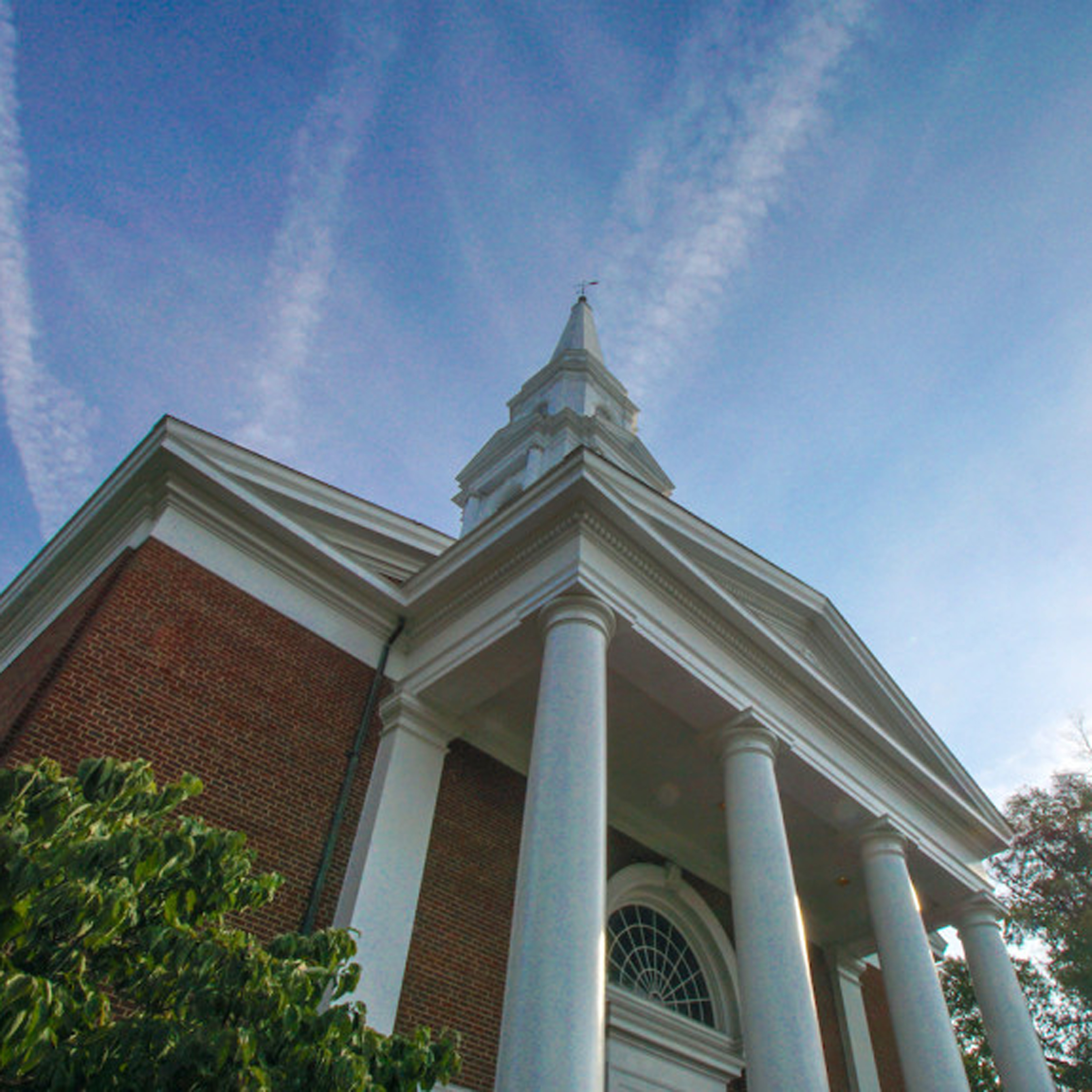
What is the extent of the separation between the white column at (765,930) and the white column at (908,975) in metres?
2.82

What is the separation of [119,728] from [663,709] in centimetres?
719

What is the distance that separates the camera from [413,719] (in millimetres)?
11352

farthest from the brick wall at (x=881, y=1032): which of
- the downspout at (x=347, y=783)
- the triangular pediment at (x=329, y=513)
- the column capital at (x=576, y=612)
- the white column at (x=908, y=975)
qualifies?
the triangular pediment at (x=329, y=513)

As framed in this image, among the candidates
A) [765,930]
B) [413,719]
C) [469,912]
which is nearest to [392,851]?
[469,912]

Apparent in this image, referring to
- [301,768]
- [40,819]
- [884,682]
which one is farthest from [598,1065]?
[884,682]

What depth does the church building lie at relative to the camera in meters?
8.71

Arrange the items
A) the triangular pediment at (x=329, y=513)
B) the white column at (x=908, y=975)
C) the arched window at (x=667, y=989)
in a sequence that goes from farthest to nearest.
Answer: the arched window at (x=667, y=989), the triangular pediment at (x=329, y=513), the white column at (x=908, y=975)

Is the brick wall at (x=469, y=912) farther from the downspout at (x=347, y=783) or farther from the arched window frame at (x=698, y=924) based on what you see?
the arched window frame at (x=698, y=924)

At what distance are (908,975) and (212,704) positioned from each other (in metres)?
9.84

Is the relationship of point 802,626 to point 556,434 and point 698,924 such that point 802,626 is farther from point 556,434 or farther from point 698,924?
point 556,434

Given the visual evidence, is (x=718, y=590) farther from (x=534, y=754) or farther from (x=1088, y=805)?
(x=1088, y=805)

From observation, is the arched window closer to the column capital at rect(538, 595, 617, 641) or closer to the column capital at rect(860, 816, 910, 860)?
the column capital at rect(860, 816, 910, 860)

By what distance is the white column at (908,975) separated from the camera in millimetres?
11125

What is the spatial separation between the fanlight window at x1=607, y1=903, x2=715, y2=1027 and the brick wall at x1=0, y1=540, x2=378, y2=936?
529 centimetres
